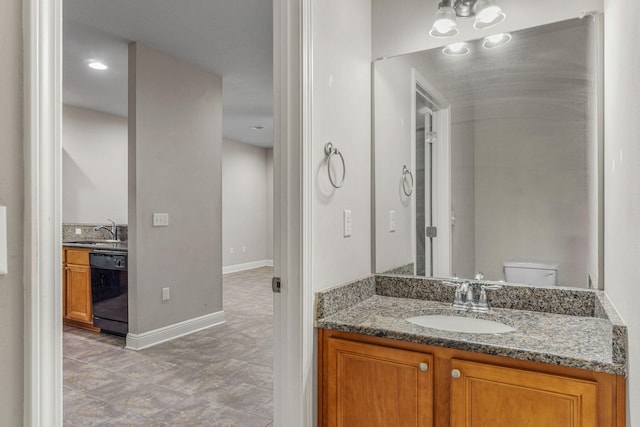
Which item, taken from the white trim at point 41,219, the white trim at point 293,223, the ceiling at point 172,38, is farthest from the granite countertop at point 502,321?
the ceiling at point 172,38

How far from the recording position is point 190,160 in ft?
12.6

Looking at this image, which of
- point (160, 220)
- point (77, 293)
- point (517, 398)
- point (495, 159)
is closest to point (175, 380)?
point (160, 220)

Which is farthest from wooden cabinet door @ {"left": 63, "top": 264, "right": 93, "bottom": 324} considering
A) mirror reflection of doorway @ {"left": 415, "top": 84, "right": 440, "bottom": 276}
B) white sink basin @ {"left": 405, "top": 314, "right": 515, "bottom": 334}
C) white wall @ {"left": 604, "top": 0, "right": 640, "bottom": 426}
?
white wall @ {"left": 604, "top": 0, "right": 640, "bottom": 426}

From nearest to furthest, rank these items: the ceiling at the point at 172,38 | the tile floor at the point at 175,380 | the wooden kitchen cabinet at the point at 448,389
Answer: the wooden kitchen cabinet at the point at 448,389 < the tile floor at the point at 175,380 < the ceiling at the point at 172,38

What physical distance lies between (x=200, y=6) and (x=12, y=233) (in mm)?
2529

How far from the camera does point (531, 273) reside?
1638 millimetres

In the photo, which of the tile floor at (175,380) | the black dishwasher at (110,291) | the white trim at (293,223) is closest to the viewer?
the white trim at (293,223)

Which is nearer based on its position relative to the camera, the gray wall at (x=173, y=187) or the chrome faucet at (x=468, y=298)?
the chrome faucet at (x=468, y=298)

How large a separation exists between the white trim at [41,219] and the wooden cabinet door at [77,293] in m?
3.69

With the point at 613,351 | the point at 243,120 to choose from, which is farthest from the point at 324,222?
the point at 243,120

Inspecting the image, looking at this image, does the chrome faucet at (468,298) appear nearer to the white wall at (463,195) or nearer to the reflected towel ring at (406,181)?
the white wall at (463,195)

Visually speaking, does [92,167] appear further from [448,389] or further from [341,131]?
[448,389]

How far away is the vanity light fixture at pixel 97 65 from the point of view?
3.77 m

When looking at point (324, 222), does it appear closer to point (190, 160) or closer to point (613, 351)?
point (613, 351)
